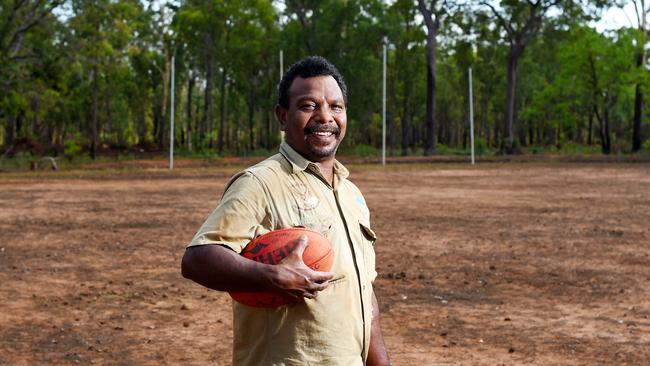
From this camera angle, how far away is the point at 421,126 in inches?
4493

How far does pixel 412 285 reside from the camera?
941cm

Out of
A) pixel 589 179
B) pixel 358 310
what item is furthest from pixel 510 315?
pixel 589 179

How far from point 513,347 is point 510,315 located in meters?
1.17

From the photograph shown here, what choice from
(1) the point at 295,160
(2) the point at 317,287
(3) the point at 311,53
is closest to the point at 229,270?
(2) the point at 317,287

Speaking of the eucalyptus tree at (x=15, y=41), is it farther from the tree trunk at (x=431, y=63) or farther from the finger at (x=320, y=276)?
the finger at (x=320, y=276)

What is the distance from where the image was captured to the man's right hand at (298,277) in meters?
2.56

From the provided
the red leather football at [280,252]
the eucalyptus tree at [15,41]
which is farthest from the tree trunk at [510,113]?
the red leather football at [280,252]

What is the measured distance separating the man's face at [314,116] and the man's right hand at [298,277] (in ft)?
1.31

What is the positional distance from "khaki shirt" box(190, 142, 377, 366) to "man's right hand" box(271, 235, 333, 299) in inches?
4.6

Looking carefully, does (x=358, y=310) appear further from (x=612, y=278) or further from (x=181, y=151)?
(x=181, y=151)

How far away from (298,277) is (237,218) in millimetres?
285

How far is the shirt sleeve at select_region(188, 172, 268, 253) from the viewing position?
263 cm

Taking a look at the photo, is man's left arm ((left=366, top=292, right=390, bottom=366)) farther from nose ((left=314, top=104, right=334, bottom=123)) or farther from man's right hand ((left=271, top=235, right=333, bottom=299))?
nose ((left=314, top=104, right=334, bottom=123))

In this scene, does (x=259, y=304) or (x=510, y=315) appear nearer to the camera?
(x=259, y=304)
